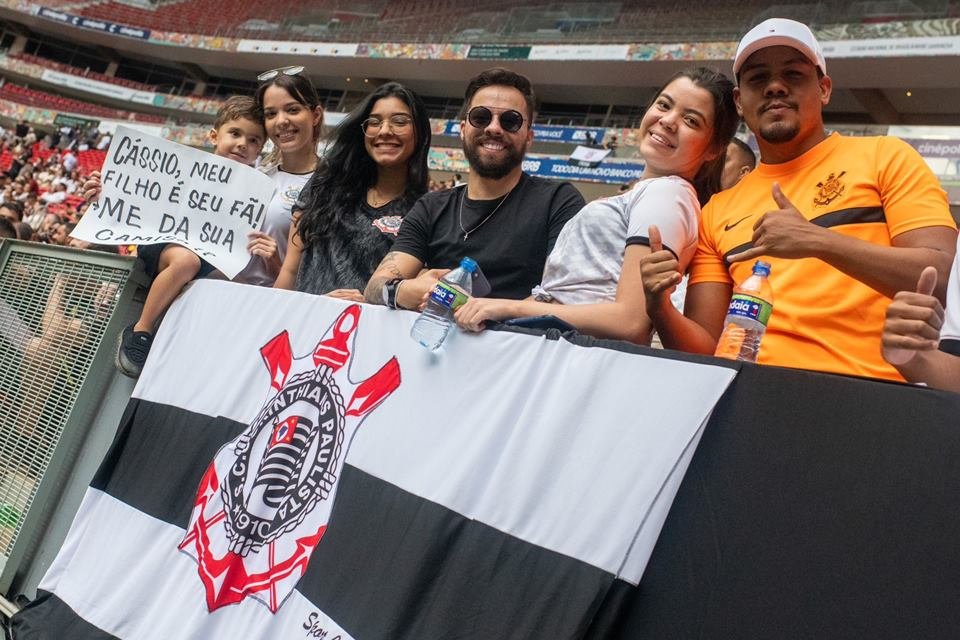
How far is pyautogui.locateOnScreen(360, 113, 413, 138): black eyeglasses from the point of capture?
2867 millimetres

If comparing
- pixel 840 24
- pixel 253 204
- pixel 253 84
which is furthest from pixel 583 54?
pixel 253 204

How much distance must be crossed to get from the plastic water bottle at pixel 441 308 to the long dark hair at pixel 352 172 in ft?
3.18

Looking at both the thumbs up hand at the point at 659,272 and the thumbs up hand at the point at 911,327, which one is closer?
the thumbs up hand at the point at 911,327

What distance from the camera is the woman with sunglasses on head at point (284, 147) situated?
3.09 metres

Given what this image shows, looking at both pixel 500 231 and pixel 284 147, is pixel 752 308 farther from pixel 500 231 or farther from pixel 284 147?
pixel 284 147

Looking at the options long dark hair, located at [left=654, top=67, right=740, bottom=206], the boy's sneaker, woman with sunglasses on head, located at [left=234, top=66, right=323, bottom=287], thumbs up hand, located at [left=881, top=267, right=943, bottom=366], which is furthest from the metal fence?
thumbs up hand, located at [left=881, top=267, right=943, bottom=366]

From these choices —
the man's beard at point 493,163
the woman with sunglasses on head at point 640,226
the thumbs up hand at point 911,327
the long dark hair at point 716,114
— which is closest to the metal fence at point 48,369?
the man's beard at point 493,163

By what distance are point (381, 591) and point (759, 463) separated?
2.64ft

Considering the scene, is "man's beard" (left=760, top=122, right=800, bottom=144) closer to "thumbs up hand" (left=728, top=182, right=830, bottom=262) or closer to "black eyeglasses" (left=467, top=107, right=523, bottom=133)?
"thumbs up hand" (left=728, top=182, right=830, bottom=262)

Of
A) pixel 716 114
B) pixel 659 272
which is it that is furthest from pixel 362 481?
pixel 716 114

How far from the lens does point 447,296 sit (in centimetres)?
177

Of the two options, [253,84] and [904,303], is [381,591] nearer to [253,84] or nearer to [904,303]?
[904,303]

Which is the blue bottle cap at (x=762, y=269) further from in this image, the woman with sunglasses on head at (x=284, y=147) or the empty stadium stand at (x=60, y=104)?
the empty stadium stand at (x=60, y=104)

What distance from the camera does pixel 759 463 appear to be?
1.23m
